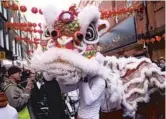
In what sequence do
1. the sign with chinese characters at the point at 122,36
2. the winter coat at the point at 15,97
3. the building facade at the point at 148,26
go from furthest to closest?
the sign with chinese characters at the point at 122,36 → the building facade at the point at 148,26 → the winter coat at the point at 15,97

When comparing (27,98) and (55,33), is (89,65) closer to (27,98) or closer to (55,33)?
(55,33)

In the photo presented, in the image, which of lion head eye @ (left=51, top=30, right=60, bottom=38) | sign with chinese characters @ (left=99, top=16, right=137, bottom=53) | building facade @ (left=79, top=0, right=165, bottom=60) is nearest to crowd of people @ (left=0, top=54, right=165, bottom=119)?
lion head eye @ (left=51, top=30, right=60, bottom=38)

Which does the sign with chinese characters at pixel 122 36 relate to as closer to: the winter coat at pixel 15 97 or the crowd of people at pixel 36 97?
the crowd of people at pixel 36 97

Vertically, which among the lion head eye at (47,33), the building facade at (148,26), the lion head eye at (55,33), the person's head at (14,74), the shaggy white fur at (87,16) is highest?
the building facade at (148,26)

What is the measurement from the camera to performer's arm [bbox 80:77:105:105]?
10.7 feet

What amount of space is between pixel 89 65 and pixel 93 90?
27cm

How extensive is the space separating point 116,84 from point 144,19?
10666 millimetres

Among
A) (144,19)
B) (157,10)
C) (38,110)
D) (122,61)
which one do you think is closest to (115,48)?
(144,19)

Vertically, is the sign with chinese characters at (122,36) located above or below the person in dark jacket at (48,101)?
above

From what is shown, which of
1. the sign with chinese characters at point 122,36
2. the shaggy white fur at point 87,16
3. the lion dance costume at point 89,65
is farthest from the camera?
the sign with chinese characters at point 122,36

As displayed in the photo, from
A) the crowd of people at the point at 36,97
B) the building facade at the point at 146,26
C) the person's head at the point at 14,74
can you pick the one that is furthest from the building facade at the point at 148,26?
the person's head at the point at 14,74

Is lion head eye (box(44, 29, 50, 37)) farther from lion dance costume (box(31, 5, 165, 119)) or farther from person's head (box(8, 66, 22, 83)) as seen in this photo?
person's head (box(8, 66, 22, 83))

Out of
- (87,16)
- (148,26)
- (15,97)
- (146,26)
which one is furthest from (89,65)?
(146,26)

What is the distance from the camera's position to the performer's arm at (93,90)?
327 centimetres
